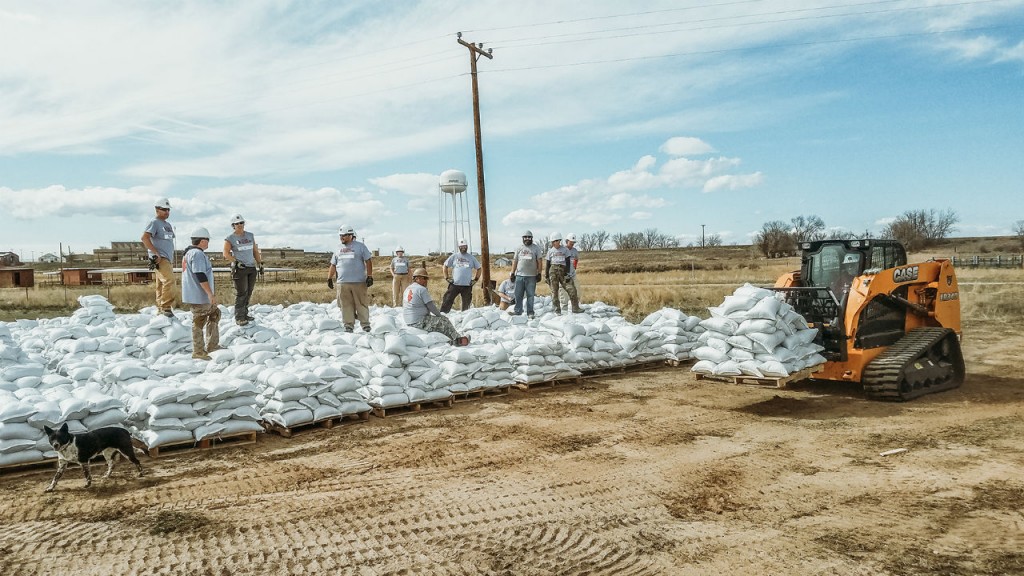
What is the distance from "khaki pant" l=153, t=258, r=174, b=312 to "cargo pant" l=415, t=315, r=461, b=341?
11.4 ft

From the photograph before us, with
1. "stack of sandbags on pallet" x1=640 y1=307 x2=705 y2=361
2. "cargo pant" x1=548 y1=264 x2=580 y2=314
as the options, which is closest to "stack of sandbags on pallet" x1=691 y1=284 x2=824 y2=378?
"stack of sandbags on pallet" x1=640 y1=307 x2=705 y2=361

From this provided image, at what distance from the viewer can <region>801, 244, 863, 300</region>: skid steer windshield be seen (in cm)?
814

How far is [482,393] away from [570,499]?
11.9 feet

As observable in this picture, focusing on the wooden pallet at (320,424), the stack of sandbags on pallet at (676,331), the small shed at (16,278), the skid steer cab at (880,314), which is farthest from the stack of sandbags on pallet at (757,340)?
the small shed at (16,278)

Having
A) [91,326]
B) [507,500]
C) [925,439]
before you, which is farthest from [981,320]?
[91,326]

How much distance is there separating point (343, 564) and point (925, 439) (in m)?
5.18

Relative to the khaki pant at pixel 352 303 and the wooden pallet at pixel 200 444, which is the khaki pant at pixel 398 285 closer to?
the khaki pant at pixel 352 303

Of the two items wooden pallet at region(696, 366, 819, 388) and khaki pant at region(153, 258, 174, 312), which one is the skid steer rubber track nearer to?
wooden pallet at region(696, 366, 819, 388)

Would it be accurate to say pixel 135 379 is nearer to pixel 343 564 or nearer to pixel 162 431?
pixel 162 431

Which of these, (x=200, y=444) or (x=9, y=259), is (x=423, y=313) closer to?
(x=200, y=444)

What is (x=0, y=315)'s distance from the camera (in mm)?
18000

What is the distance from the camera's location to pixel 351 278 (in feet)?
32.4

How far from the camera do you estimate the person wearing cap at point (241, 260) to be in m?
9.88

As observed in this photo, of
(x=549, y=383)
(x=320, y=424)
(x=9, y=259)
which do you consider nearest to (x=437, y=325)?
(x=549, y=383)
